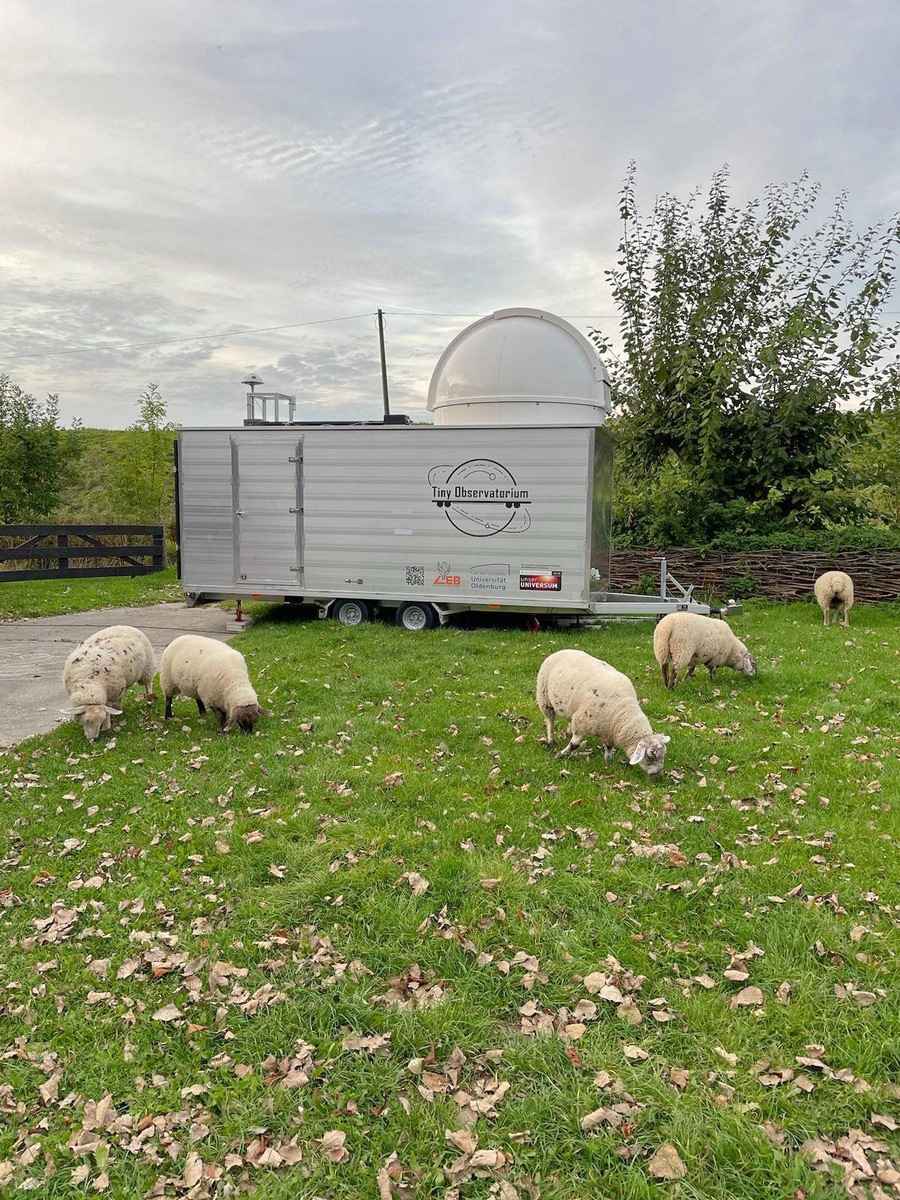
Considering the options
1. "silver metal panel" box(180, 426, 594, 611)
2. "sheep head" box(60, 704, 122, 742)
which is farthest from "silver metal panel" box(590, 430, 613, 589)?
"sheep head" box(60, 704, 122, 742)

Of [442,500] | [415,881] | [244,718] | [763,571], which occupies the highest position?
[442,500]

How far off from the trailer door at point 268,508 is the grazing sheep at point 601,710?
8434 millimetres

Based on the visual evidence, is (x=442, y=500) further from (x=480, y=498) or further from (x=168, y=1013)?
(x=168, y=1013)

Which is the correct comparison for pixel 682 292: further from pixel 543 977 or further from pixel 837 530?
pixel 543 977

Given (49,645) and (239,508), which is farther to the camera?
(239,508)

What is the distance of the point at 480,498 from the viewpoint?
1327 cm

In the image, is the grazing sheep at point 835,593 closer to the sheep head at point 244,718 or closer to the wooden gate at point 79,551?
the sheep head at point 244,718

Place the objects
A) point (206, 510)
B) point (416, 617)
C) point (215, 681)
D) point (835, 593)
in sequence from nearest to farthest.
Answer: point (215, 681)
point (835, 593)
point (416, 617)
point (206, 510)

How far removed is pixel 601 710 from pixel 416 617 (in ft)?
25.4

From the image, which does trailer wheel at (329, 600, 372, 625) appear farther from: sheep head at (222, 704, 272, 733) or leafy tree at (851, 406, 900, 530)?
leafy tree at (851, 406, 900, 530)

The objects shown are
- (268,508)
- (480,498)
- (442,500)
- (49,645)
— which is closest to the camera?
(49,645)

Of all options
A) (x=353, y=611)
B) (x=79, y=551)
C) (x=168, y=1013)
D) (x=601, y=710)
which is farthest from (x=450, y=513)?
(x=79, y=551)

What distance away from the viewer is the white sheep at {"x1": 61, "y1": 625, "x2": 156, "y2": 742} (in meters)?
7.91

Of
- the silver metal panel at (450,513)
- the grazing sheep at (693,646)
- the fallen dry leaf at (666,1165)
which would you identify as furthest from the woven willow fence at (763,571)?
the fallen dry leaf at (666,1165)
